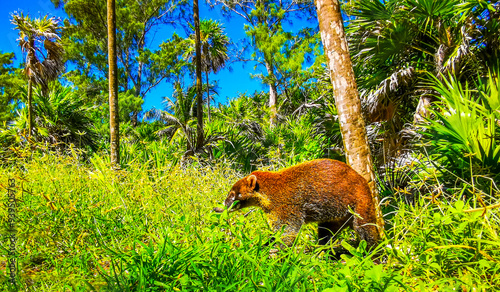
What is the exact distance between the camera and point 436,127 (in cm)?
321

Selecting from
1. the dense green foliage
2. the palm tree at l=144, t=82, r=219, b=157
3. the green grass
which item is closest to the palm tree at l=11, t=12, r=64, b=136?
the dense green foliage

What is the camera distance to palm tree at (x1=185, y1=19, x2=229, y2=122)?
21359mm

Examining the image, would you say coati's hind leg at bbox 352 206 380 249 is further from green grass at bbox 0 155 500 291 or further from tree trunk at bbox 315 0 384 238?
tree trunk at bbox 315 0 384 238

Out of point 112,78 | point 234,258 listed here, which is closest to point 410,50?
point 234,258

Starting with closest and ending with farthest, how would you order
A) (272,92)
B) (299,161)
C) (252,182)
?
(252,182)
(299,161)
(272,92)

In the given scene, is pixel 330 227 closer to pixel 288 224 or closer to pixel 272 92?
pixel 288 224

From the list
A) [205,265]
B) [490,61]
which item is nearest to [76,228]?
[205,265]

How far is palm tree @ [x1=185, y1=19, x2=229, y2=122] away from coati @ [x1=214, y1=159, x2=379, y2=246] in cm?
2055

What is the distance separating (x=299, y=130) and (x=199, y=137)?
11.9 feet

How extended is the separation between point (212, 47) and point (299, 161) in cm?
1715

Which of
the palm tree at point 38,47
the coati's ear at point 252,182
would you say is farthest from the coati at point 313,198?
the palm tree at point 38,47

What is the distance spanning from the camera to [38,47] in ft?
34.6

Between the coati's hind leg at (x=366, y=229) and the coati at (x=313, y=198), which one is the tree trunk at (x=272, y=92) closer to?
the coati at (x=313, y=198)

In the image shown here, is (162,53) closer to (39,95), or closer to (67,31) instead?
(67,31)
